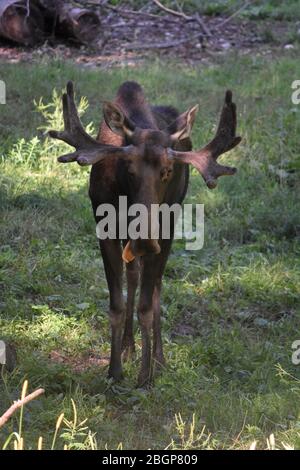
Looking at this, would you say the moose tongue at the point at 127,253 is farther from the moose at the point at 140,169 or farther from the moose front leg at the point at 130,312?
the moose front leg at the point at 130,312

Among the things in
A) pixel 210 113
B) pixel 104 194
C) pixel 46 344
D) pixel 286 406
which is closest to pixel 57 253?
pixel 46 344

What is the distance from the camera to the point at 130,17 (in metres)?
16.2

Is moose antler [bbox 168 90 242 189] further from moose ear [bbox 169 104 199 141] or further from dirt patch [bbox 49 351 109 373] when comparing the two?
dirt patch [bbox 49 351 109 373]

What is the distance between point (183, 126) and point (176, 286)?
2.26m

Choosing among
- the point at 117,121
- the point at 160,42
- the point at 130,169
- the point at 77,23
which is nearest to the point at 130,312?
the point at 130,169

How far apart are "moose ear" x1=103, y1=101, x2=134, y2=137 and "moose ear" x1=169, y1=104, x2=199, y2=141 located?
11.5 inches

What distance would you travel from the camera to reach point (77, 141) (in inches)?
247

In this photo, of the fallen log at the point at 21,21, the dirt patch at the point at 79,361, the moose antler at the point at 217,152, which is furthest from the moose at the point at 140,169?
the fallen log at the point at 21,21

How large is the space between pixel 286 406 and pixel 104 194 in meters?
1.83

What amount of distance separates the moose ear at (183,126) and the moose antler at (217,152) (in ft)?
0.49

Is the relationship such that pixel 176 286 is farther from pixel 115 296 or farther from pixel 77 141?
pixel 77 141

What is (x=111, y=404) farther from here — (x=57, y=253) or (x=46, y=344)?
(x=57, y=253)

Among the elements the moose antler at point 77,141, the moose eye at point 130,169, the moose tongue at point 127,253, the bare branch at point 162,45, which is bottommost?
the bare branch at point 162,45

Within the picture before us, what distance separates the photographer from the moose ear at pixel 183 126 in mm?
6301
